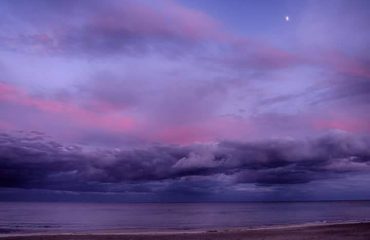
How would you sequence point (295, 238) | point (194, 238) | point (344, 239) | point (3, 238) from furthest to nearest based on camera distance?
point (3, 238), point (194, 238), point (295, 238), point (344, 239)

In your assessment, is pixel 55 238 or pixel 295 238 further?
pixel 55 238

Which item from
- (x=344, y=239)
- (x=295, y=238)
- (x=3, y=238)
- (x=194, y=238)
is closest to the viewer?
(x=344, y=239)

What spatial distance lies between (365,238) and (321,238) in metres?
3.82

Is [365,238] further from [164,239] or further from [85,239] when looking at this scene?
[85,239]

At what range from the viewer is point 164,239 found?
145 feet

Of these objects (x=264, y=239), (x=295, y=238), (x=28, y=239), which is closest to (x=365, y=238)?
(x=295, y=238)

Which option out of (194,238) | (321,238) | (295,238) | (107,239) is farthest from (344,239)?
(107,239)

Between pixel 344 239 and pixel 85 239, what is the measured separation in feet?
85.3

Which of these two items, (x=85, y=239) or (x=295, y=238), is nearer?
(x=295, y=238)

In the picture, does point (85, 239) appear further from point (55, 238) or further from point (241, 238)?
point (241, 238)

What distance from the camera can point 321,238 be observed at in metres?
38.3

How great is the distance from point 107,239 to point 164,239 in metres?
6.14

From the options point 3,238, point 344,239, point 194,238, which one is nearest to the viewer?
point 344,239

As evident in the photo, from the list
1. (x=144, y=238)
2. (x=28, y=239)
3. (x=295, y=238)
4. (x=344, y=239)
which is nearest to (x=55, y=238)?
(x=28, y=239)
